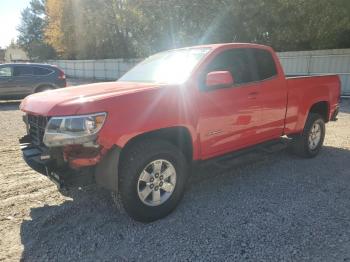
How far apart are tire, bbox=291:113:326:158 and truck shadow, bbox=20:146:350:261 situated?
0.91 metres

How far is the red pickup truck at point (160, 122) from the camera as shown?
3209mm

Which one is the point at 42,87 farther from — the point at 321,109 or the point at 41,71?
the point at 321,109

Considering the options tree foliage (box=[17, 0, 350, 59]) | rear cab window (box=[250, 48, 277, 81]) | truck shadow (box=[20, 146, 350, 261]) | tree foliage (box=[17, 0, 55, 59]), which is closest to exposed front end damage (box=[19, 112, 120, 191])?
truck shadow (box=[20, 146, 350, 261])

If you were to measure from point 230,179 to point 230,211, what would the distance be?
42.1 inches

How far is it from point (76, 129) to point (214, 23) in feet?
55.6

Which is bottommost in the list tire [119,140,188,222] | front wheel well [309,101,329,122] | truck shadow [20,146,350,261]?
truck shadow [20,146,350,261]

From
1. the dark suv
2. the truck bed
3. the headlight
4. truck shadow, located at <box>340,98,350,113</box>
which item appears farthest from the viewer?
the dark suv

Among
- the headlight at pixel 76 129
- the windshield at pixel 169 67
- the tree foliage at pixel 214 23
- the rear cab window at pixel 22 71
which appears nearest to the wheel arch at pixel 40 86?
the rear cab window at pixel 22 71

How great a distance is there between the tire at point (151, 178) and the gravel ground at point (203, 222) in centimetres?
18

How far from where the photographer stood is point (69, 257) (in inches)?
120

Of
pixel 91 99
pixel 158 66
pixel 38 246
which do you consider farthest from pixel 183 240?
pixel 158 66

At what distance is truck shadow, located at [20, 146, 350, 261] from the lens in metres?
3.16

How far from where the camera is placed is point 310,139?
19.4ft

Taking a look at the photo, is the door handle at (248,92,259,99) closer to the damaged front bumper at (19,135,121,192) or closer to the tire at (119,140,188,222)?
the tire at (119,140,188,222)
